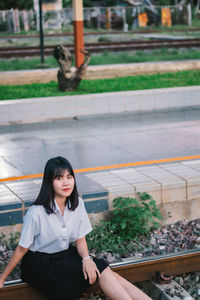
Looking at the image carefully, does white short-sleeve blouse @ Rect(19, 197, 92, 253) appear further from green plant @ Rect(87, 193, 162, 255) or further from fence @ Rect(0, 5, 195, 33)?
fence @ Rect(0, 5, 195, 33)

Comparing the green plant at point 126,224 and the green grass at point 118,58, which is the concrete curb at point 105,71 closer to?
the green grass at point 118,58

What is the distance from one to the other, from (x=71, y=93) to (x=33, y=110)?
198 cm

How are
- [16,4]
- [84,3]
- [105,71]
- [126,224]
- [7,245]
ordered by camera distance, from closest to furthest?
[7,245]
[126,224]
[105,71]
[16,4]
[84,3]

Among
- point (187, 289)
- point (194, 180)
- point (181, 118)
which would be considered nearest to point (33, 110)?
point (181, 118)

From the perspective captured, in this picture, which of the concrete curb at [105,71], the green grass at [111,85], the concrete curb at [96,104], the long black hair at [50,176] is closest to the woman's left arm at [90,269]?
the long black hair at [50,176]

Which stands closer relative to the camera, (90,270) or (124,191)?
(90,270)

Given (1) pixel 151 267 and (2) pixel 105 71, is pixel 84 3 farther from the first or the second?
(1) pixel 151 267

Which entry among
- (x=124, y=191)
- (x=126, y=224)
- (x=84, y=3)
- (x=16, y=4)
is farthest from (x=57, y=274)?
(x=84, y=3)

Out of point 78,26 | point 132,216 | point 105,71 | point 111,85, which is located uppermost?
point 78,26

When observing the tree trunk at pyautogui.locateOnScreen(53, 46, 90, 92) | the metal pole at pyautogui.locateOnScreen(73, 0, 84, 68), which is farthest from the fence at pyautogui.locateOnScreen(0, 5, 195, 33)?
the tree trunk at pyautogui.locateOnScreen(53, 46, 90, 92)

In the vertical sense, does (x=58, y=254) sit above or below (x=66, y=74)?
below

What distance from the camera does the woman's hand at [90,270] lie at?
4.53 meters

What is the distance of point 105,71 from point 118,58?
4657mm

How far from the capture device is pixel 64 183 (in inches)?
182
